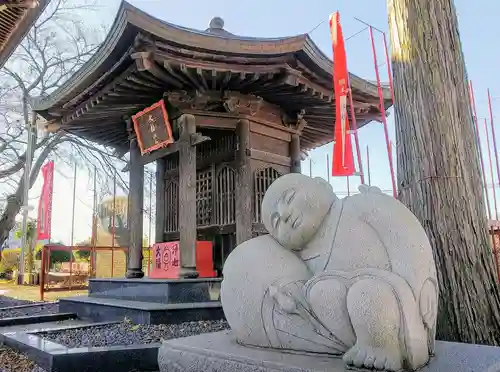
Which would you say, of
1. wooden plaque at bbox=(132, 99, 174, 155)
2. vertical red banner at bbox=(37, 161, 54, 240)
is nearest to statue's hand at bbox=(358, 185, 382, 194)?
wooden plaque at bbox=(132, 99, 174, 155)

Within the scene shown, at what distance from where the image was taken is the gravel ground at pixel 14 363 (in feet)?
10.6

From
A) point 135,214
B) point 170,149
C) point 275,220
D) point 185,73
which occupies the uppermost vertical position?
point 185,73

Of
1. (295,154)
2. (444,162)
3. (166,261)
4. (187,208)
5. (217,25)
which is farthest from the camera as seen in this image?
(295,154)

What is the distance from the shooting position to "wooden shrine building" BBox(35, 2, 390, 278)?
525cm

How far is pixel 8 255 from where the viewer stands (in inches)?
850

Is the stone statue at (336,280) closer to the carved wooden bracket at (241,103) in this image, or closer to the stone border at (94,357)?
the stone border at (94,357)

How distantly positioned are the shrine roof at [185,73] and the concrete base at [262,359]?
385 cm

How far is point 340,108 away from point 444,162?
3360 mm

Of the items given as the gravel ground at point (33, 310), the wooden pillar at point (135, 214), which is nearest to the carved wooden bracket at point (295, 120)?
the wooden pillar at point (135, 214)

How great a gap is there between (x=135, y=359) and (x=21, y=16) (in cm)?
556

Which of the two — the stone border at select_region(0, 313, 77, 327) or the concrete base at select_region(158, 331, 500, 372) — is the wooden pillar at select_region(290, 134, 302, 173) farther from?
the concrete base at select_region(158, 331, 500, 372)

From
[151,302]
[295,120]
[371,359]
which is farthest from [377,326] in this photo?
[295,120]

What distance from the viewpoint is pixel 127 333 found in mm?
4211

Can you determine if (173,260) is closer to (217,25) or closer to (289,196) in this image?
(217,25)
